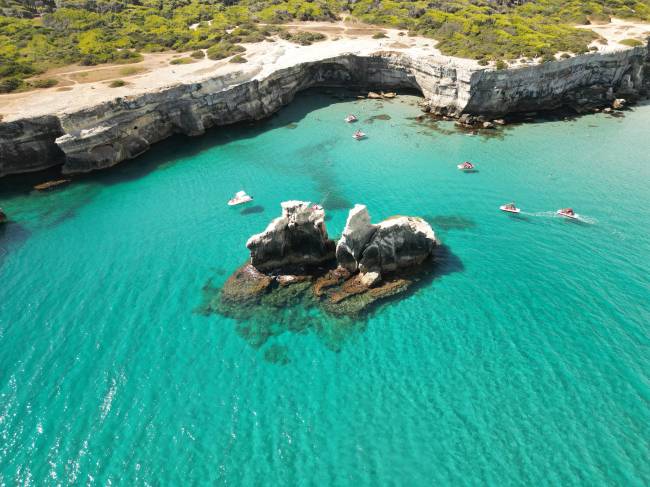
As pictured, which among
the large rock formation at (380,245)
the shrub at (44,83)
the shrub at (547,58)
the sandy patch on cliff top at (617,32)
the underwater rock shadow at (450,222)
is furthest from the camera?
the sandy patch on cliff top at (617,32)

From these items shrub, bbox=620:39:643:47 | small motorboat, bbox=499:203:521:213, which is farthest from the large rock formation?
shrub, bbox=620:39:643:47

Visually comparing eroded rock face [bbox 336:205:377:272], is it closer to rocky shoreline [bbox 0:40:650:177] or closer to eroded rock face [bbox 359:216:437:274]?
eroded rock face [bbox 359:216:437:274]

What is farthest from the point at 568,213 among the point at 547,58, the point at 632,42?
the point at 632,42

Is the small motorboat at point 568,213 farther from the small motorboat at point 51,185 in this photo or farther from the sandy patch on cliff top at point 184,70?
the small motorboat at point 51,185

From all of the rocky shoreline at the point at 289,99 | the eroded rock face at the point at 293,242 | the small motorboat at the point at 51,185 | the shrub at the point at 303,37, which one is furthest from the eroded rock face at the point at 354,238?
the shrub at the point at 303,37

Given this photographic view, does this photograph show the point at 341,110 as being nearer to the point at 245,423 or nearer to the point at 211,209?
the point at 211,209
